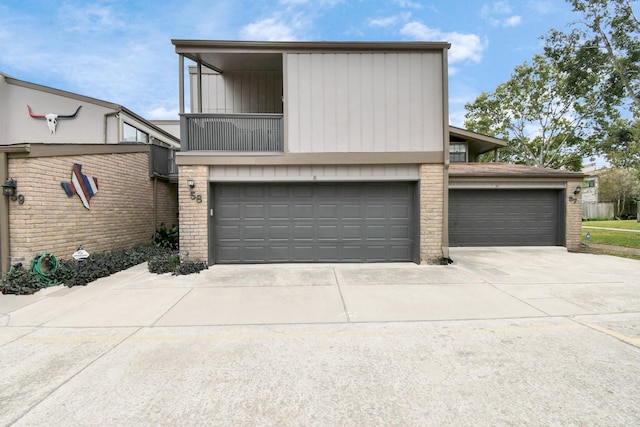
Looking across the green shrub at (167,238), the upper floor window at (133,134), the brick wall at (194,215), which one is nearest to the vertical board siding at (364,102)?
the brick wall at (194,215)

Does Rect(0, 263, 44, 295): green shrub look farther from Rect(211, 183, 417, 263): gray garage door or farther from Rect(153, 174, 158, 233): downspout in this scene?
Rect(153, 174, 158, 233): downspout

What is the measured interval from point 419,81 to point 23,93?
16.2m

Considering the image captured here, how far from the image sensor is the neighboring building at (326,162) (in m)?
7.61

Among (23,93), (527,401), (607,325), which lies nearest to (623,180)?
(607,325)

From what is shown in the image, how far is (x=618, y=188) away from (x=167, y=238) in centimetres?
4048

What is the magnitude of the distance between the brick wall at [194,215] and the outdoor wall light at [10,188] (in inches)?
121

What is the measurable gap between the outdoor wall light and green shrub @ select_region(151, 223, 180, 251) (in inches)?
173

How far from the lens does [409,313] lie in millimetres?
4480

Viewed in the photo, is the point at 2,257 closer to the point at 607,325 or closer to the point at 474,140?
the point at 607,325

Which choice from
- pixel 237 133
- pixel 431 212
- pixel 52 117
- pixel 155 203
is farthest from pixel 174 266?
pixel 52 117

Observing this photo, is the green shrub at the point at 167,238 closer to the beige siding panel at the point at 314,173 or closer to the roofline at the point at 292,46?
the beige siding panel at the point at 314,173

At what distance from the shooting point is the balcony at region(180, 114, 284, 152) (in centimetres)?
784

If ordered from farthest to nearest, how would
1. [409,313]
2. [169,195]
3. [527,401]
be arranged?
1. [169,195]
2. [409,313]
3. [527,401]

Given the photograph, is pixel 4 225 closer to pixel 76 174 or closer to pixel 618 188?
pixel 76 174
